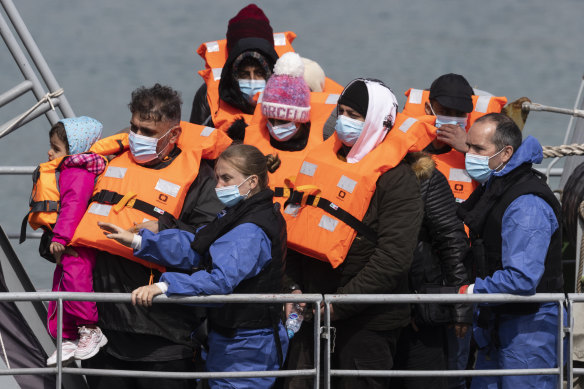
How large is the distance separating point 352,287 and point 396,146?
2.15ft

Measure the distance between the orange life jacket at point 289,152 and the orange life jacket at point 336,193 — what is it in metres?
0.22

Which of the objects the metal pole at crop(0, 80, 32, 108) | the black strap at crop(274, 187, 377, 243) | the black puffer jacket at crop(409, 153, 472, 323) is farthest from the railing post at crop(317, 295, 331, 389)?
the metal pole at crop(0, 80, 32, 108)

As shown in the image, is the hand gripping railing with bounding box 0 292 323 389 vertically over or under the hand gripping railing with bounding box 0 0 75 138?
under

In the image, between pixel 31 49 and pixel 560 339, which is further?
pixel 31 49

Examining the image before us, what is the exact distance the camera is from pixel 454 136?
15.3ft

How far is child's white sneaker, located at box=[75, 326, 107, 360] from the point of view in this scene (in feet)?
12.6

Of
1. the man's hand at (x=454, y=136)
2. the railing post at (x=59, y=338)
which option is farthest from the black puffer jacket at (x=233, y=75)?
the railing post at (x=59, y=338)

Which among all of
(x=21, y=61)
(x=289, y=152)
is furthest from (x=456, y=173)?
(x=21, y=61)

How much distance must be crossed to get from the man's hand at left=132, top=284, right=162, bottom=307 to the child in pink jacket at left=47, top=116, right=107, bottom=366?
0.45 m

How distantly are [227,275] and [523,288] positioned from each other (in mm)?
1169

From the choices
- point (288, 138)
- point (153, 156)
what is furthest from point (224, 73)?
point (153, 156)

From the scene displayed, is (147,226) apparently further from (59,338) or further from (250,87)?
(250,87)

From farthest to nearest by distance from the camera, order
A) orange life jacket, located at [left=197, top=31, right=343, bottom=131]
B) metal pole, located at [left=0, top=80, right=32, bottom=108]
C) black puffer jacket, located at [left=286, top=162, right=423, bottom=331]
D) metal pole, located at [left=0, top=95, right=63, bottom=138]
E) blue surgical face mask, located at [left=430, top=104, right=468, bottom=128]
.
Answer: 1. metal pole, located at [left=0, top=95, right=63, bottom=138]
2. metal pole, located at [left=0, top=80, right=32, bottom=108]
3. orange life jacket, located at [left=197, top=31, right=343, bottom=131]
4. blue surgical face mask, located at [left=430, top=104, right=468, bottom=128]
5. black puffer jacket, located at [left=286, top=162, right=423, bottom=331]

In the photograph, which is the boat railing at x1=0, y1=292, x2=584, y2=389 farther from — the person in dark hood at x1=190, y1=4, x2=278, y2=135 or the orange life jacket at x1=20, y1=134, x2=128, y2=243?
the person in dark hood at x1=190, y1=4, x2=278, y2=135
